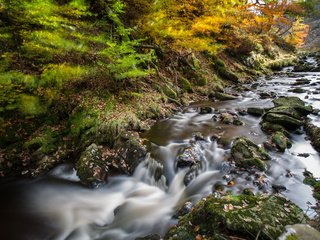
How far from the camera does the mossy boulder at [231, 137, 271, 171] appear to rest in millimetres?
6503

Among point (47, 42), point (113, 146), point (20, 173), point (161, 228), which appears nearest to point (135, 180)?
point (113, 146)

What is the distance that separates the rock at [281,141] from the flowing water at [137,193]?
0.16 m

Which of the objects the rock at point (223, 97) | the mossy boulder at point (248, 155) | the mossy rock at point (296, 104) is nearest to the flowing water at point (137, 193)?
the mossy boulder at point (248, 155)

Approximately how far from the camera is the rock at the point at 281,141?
7.49 m

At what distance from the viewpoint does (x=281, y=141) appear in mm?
7656

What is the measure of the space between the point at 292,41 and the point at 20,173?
36765 millimetres

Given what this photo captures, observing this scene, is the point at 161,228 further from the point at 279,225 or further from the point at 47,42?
the point at 47,42

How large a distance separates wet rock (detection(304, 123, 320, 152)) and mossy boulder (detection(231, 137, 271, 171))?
1.82 meters

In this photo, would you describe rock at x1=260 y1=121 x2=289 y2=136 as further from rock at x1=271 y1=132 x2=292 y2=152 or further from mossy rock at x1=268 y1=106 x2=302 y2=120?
mossy rock at x1=268 y1=106 x2=302 y2=120

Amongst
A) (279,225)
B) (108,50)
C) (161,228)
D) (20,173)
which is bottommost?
(20,173)

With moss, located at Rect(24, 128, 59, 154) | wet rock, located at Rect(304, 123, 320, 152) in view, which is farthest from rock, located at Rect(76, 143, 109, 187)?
wet rock, located at Rect(304, 123, 320, 152)

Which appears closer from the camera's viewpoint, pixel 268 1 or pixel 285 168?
pixel 285 168

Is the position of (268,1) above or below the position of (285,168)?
above

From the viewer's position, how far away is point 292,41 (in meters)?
35.1
